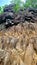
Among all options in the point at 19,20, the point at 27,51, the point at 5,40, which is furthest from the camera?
the point at 19,20

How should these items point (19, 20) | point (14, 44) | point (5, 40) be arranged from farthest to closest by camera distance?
point (19, 20) < point (5, 40) < point (14, 44)

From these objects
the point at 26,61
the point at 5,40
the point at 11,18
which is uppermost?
the point at 26,61

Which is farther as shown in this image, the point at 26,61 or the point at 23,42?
the point at 23,42

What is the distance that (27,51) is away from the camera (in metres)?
8.56

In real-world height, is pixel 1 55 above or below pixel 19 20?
above

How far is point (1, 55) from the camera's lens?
8.07 meters

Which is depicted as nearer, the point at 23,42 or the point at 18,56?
the point at 18,56

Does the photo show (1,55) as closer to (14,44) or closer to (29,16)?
(14,44)

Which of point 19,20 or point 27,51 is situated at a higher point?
point 27,51

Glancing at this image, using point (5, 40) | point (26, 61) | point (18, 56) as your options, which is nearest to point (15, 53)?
point (18, 56)

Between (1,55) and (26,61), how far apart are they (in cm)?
138

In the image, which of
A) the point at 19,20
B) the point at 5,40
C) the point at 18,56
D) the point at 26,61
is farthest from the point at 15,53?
the point at 19,20

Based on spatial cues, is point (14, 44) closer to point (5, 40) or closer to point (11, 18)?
point (5, 40)

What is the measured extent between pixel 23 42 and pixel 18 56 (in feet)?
8.16
